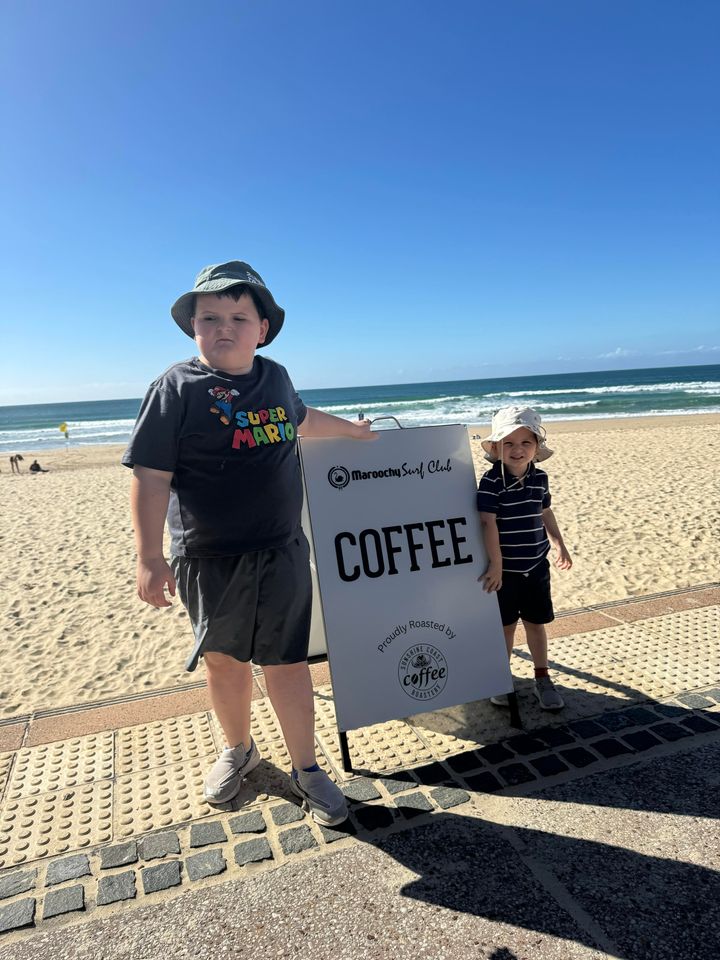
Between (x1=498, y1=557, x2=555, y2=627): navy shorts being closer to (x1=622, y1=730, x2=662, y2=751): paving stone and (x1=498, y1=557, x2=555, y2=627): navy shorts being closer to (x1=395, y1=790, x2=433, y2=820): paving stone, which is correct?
(x1=622, y1=730, x2=662, y2=751): paving stone

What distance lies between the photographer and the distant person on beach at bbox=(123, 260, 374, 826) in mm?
2166

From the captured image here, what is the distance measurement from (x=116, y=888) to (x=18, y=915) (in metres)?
0.30

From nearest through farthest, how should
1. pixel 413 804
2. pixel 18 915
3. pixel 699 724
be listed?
pixel 18 915
pixel 413 804
pixel 699 724

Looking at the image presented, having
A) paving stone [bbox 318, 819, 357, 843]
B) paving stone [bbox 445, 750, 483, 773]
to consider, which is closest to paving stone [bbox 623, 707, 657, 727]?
paving stone [bbox 445, 750, 483, 773]

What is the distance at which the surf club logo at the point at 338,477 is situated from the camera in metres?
2.79

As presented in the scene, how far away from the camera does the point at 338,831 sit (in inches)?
89.4

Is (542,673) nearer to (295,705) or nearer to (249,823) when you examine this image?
(295,705)

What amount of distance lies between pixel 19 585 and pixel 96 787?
4210mm

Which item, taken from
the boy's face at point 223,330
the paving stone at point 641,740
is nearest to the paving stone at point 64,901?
the boy's face at point 223,330

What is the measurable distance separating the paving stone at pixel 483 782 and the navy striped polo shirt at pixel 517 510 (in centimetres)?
94

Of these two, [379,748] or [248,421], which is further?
[379,748]

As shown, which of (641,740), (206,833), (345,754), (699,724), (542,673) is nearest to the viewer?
(206,833)

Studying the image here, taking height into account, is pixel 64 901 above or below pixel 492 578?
below

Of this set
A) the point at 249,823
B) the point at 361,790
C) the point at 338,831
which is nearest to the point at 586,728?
the point at 361,790
